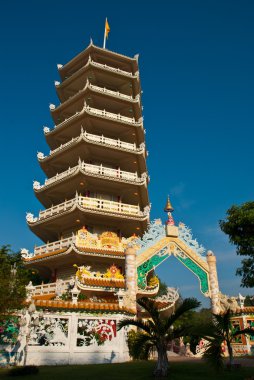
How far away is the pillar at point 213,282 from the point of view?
18484mm

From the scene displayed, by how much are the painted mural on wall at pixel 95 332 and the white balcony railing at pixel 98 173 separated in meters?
11.8

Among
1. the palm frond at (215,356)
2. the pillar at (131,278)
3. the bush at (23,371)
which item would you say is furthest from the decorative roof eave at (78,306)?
the palm frond at (215,356)

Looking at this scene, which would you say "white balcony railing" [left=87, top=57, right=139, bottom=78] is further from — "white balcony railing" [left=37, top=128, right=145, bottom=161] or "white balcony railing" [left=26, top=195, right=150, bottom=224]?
"white balcony railing" [left=26, top=195, right=150, bottom=224]

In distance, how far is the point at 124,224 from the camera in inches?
926

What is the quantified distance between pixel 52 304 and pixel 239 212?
30.7 ft

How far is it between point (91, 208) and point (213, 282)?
8723mm

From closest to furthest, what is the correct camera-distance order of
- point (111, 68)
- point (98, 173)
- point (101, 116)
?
1. point (98, 173)
2. point (101, 116)
3. point (111, 68)

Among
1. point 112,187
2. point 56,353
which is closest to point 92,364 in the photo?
point 56,353

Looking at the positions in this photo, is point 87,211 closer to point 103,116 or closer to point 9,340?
point 103,116

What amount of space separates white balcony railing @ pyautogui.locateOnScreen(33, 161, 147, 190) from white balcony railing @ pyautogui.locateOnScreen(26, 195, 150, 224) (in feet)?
5.97

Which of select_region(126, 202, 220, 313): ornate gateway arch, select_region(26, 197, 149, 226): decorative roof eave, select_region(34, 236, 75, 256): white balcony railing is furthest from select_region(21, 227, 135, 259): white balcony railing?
select_region(126, 202, 220, 313): ornate gateway arch

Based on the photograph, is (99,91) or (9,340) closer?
(9,340)

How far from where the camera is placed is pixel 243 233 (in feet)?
51.9

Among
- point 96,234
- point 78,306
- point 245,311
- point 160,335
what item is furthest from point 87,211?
point 160,335
